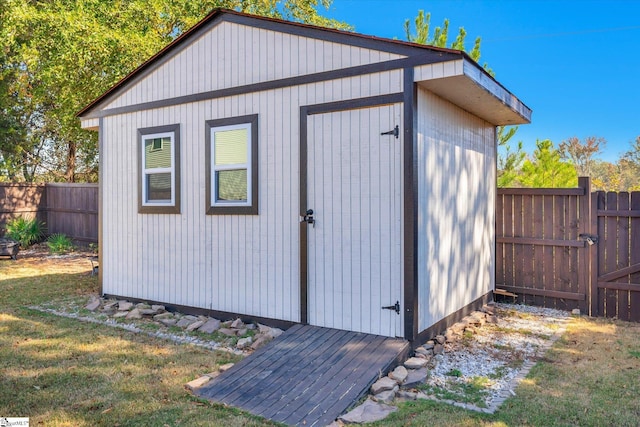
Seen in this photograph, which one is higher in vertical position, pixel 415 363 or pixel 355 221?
pixel 355 221

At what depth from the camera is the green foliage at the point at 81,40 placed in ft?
30.2

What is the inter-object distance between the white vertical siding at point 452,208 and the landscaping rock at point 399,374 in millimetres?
663

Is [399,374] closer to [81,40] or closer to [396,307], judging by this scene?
[396,307]

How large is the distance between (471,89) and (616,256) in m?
2.99

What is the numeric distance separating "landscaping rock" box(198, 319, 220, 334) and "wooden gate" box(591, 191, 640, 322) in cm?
463

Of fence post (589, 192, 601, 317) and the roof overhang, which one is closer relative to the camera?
the roof overhang

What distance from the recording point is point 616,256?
5.57 meters

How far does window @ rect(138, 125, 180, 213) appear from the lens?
5.69 meters

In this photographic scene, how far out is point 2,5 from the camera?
10664 mm

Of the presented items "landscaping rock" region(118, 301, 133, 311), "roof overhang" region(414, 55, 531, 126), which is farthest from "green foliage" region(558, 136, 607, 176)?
"landscaping rock" region(118, 301, 133, 311)

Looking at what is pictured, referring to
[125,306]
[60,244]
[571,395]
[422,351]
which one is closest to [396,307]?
[422,351]

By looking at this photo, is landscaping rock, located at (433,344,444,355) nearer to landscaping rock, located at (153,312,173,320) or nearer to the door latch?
the door latch

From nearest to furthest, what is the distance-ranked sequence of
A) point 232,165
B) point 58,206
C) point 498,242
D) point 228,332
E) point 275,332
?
point 275,332 → point 228,332 → point 232,165 → point 498,242 → point 58,206

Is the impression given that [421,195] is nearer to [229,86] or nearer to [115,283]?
[229,86]
